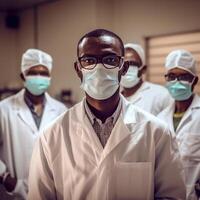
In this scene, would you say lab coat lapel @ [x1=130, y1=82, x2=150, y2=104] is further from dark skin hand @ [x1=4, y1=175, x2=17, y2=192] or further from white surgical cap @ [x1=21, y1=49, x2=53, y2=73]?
dark skin hand @ [x1=4, y1=175, x2=17, y2=192]

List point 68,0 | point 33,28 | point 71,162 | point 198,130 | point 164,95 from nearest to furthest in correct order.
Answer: point 71,162
point 198,130
point 164,95
point 68,0
point 33,28

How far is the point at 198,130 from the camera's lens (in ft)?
7.28

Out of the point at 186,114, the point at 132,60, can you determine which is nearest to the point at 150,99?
the point at 132,60

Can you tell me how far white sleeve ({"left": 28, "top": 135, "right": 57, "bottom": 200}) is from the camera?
4.77ft

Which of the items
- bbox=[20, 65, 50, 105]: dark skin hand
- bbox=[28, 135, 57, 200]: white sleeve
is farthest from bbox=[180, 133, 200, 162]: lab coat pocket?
bbox=[20, 65, 50, 105]: dark skin hand

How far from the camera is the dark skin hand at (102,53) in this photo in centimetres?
140

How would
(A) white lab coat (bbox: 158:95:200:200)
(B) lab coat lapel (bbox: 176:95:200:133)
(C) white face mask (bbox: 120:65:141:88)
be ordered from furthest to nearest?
(C) white face mask (bbox: 120:65:141:88) < (B) lab coat lapel (bbox: 176:95:200:133) < (A) white lab coat (bbox: 158:95:200:200)

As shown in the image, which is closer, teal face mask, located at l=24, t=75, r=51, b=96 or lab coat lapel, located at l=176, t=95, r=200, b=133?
lab coat lapel, located at l=176, t=95, r=200, b=133

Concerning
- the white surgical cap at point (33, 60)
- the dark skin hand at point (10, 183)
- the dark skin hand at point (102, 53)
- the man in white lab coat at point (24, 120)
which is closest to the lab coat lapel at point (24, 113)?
the man in white lab coat at point (24, 120)

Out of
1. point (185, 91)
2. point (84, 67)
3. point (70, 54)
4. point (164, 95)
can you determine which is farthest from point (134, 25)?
point (84, 67)

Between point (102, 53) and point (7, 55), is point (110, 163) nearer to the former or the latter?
point (102, 53)

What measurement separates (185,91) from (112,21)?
6.80 feet

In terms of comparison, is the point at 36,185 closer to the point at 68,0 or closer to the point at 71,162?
the point at 71,162

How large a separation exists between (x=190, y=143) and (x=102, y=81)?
3.13 ft
